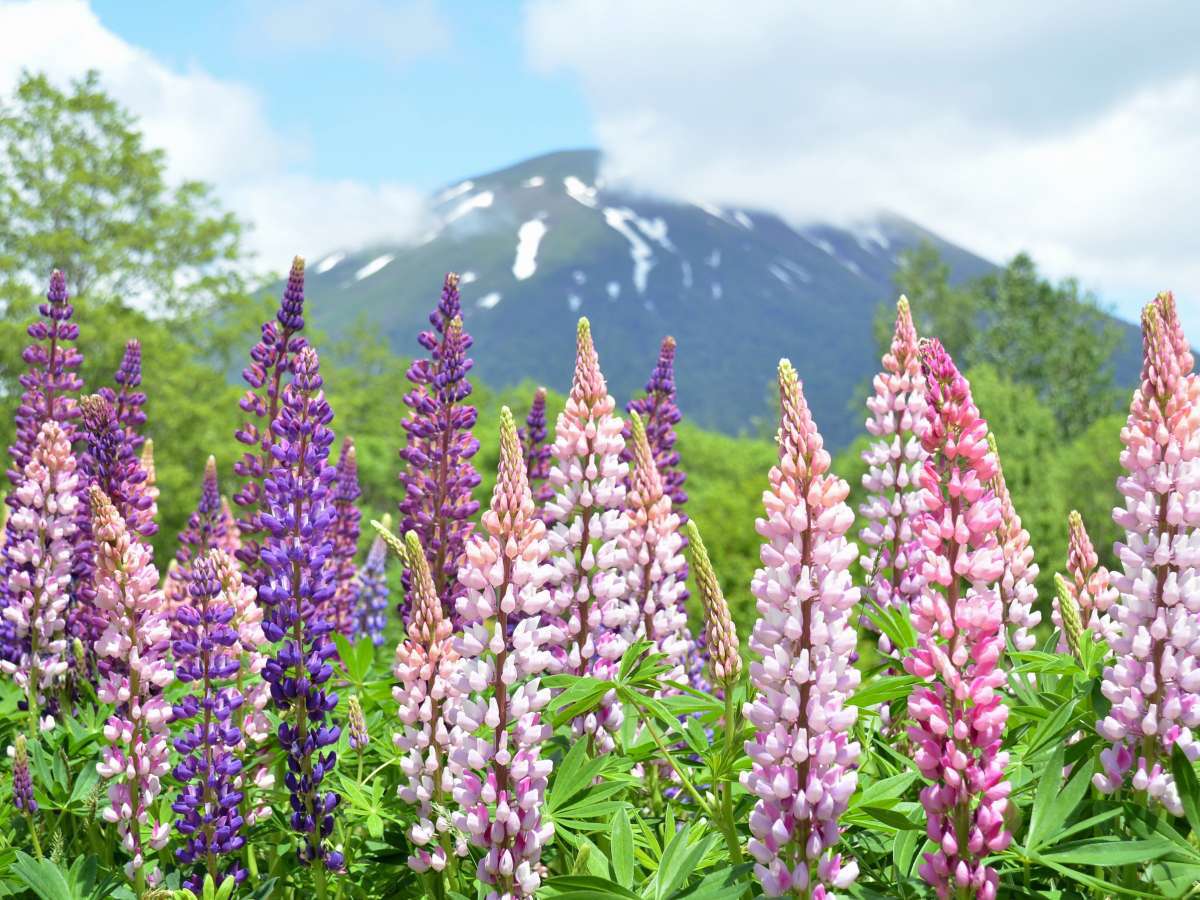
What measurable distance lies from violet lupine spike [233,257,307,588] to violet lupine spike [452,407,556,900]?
2045mm

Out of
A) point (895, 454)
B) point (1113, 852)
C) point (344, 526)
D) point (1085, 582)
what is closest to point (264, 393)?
point (344, 526)

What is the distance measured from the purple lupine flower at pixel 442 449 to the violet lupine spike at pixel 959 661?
103 inches

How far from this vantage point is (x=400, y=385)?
72312 mm

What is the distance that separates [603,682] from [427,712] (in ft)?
2.16

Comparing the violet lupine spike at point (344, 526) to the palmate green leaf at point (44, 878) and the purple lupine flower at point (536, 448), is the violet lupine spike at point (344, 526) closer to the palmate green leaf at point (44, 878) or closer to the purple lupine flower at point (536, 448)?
the purple lupine flower at point (536, 448)

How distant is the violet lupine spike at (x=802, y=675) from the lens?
2574mm

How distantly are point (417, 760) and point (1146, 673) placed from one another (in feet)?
7.15

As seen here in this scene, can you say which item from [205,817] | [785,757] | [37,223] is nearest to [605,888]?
[785,757]

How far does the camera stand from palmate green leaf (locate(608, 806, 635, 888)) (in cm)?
278

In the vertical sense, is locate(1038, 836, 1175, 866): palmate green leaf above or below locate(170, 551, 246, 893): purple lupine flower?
above

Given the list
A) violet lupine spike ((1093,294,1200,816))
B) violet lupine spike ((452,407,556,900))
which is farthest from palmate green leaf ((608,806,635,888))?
violet lupine spike ((1093,294,1200,816))

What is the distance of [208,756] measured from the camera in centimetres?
378

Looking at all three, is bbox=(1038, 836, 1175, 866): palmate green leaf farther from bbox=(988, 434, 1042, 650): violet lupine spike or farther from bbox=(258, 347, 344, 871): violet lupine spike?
bbox=(258, 347, 344, 871): violet lupine spike

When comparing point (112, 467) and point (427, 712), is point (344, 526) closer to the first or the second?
point (112, 467)
